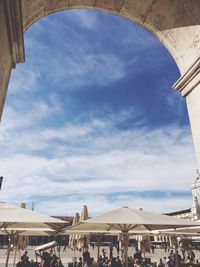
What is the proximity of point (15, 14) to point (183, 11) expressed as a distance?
3.57 metres

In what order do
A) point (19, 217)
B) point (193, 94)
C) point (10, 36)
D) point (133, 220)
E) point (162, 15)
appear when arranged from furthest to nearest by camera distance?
point (133, 220) → point (19, 217) → point (162, 15) → point (193, 94) → point (10, 36)

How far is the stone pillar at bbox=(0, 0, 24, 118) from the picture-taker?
3.66 meters

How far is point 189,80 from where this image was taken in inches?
223

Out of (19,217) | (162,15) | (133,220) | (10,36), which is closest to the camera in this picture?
(10,36)

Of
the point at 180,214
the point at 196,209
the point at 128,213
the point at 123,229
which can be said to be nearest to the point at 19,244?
the point at 123,229

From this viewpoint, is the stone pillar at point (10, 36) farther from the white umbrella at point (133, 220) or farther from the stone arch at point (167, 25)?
the white umbrella at point (133, 220)

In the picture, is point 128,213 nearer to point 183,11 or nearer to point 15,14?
point 183,11

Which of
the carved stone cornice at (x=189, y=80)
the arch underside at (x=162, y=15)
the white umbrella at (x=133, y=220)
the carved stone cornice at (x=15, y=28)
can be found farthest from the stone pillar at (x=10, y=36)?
the white umbrella at (x=133, y=220)

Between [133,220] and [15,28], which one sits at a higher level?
[15,28]

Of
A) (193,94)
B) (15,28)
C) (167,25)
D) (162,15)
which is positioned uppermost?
(162,15)

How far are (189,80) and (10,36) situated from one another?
3.60 metres

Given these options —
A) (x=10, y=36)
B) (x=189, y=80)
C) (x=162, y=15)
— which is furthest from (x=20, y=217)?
(x=162, y=15)

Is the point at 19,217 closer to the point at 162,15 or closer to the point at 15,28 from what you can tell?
the point at 15,28

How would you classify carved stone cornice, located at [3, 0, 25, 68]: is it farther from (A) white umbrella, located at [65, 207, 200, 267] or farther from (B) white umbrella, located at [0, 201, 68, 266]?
(A) white umbrella, located at [65, 207, 200, 267]
